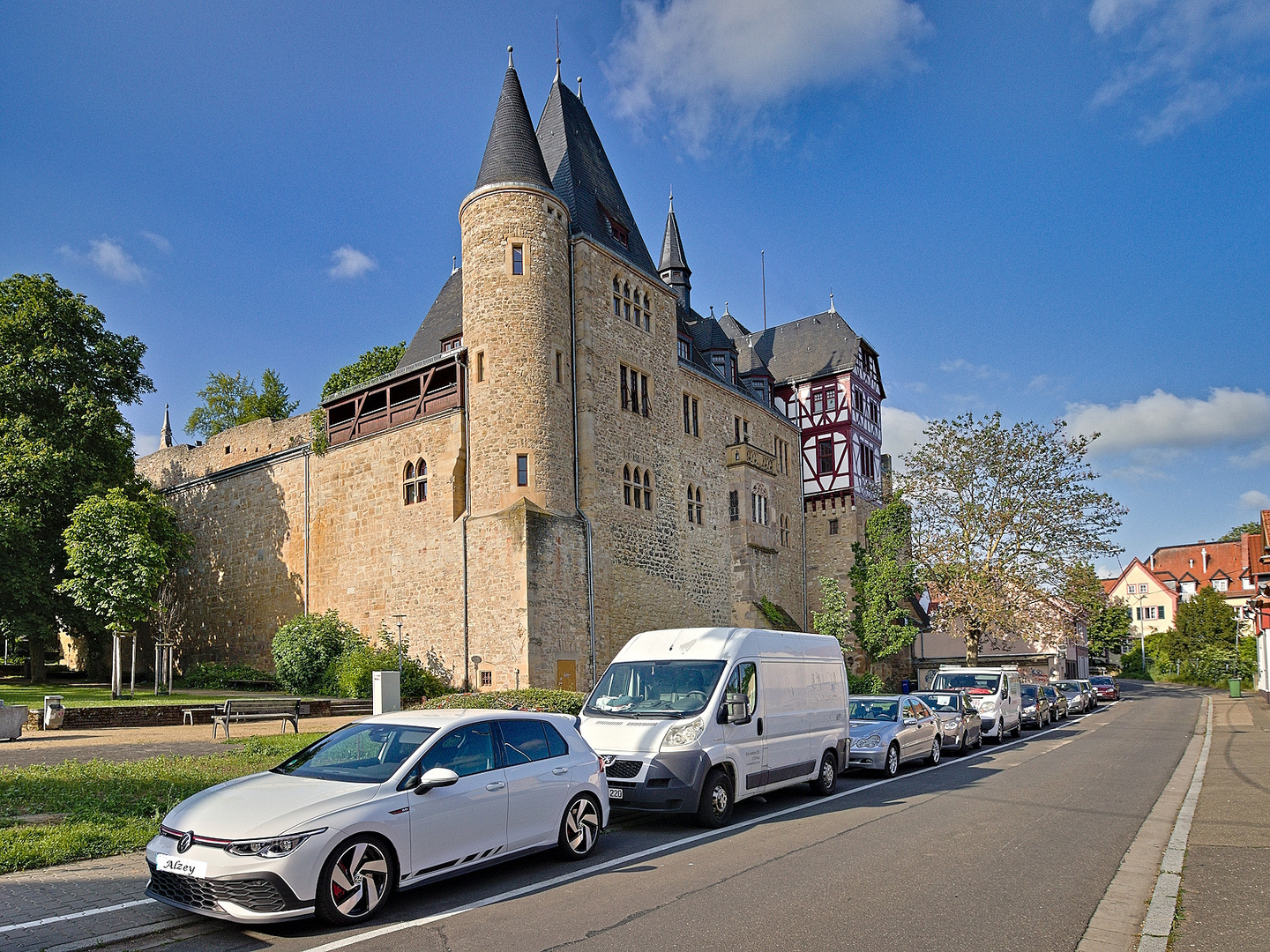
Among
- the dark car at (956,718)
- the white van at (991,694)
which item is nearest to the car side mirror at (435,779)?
the dark car at (956,718)

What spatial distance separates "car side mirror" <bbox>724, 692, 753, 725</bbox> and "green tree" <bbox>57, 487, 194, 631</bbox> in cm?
2290

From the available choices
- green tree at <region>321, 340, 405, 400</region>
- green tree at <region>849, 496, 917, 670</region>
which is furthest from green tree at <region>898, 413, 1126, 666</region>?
green tree at <region>321, 340, 405, 400</region>

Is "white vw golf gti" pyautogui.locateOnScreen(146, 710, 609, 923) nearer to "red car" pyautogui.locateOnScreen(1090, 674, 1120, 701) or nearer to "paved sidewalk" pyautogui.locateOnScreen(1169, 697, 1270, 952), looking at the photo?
"paved sidewalk" pyautogui.locateOnScreen(1169, 697, 1270, 952)

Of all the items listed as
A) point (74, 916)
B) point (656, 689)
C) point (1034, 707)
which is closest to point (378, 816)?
point (74, 916)

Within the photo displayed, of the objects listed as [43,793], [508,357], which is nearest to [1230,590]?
[508,357]

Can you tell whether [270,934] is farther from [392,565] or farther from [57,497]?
[57,497]

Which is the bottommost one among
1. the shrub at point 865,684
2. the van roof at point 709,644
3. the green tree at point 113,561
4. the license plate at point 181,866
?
the shrub at point 865,684

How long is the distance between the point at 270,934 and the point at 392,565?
22737 mm

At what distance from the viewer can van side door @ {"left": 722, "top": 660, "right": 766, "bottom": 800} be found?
10.4 metres

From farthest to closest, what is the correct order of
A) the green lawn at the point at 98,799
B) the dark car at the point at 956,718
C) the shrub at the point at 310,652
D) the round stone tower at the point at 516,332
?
the shrub at the point at 310,652
the round stone tower at the point at 516,332
the dark car at the point at 956,718
the green lawn at the point at 98,799

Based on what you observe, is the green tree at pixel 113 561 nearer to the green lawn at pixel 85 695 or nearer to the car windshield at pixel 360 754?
the green lawn at pixel 85 695

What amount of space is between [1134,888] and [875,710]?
856cm

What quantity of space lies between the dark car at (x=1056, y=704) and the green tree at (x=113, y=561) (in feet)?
90.2

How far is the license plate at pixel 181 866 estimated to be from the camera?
19.7 ft
